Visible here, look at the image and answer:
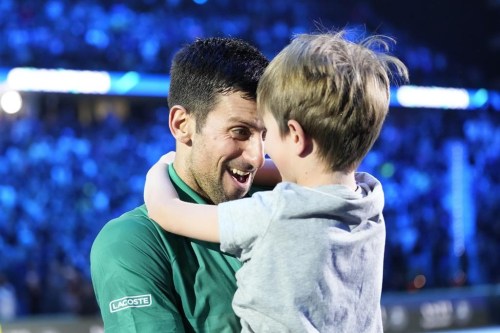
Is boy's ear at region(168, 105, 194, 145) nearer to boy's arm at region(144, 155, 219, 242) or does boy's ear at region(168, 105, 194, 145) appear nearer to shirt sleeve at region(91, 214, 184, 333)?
boy's arm at region(144, 155, 219, 242)

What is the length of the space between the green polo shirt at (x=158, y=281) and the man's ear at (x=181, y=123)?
27cm

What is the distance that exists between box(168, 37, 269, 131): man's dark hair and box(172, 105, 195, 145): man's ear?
0.01 metres

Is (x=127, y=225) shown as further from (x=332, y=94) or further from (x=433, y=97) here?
(x=433, y=97)

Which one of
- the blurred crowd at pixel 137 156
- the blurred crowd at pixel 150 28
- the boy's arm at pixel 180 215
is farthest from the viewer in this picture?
the blurred crowd at pixel 150 28

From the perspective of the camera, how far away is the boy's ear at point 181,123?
192cm

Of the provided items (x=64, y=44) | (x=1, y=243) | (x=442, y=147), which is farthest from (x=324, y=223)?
(x=442, y=147)

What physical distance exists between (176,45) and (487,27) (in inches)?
227

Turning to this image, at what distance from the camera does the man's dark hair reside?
5.98 feet

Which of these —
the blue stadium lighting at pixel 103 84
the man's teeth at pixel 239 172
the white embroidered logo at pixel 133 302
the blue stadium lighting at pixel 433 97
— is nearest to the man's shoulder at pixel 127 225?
the white embroidered logo at pixel 133 302

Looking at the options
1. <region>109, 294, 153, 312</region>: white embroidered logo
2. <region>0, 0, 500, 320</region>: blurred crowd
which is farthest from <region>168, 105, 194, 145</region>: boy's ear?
<region>0, 0, 500, 320</region>: blurred crowd

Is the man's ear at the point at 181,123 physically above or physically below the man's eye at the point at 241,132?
above

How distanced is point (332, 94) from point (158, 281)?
47cm

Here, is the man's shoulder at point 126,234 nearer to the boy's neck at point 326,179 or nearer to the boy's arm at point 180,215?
the boy's arm at point 180,215

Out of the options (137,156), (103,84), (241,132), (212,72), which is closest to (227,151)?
(241,132)
